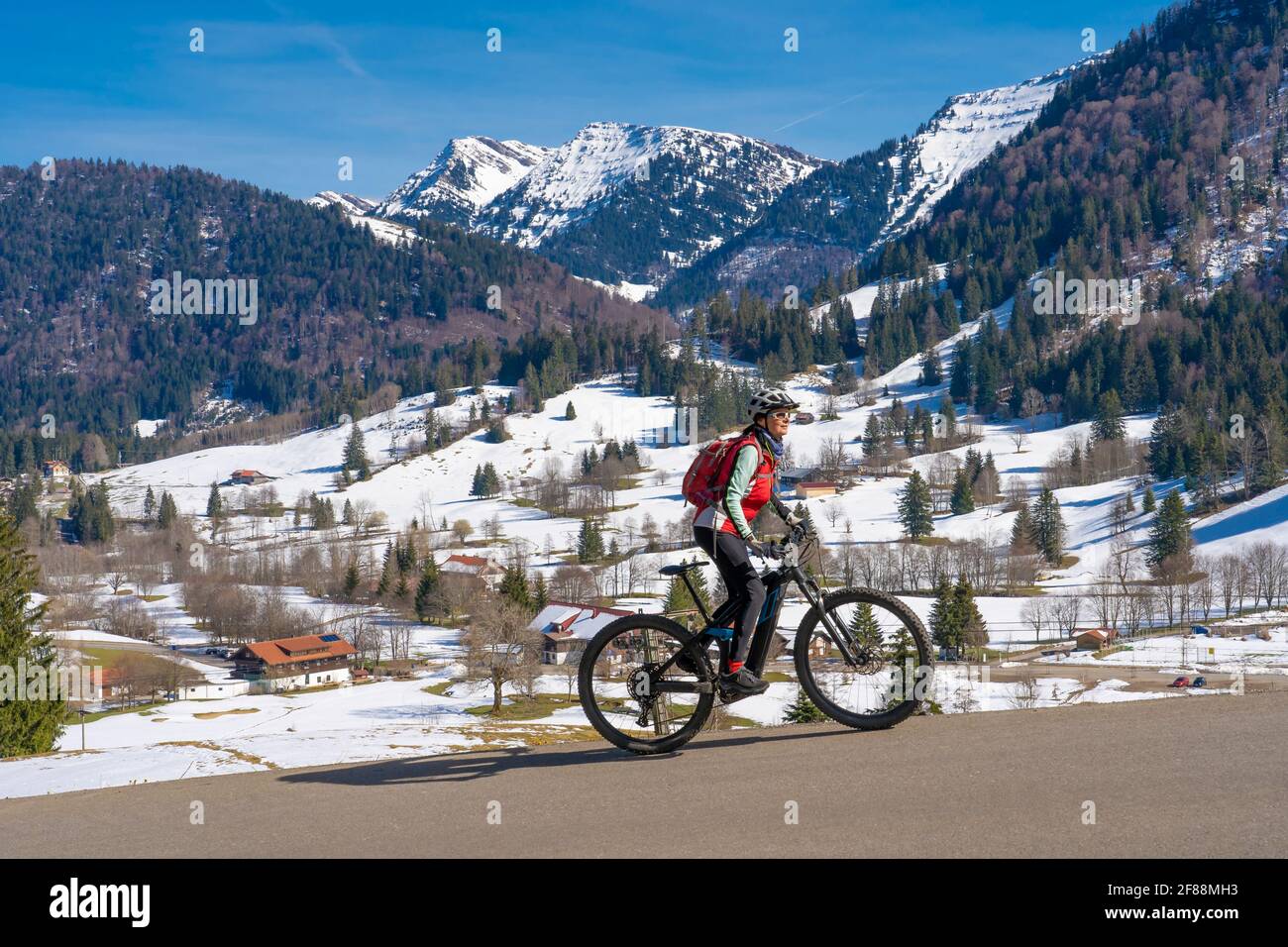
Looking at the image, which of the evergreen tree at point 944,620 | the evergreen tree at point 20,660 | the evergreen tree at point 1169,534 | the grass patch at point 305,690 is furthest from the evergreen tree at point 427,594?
the evergreen tree at point 20,660

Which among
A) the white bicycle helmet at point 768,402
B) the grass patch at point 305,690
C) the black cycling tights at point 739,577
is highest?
the white bicycle helmet at point 768,402

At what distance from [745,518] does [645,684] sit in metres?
1.85

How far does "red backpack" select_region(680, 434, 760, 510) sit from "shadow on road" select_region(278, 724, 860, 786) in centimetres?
235

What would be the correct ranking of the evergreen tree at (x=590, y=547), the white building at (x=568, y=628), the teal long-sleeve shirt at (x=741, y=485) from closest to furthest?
the teal long-sleeve shirt at (x=741, y=485) < the white building at (x=568, y=628) < the evergreen tree at (x=590, y=547)

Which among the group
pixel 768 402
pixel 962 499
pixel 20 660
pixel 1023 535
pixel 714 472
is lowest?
pixel 1023 535

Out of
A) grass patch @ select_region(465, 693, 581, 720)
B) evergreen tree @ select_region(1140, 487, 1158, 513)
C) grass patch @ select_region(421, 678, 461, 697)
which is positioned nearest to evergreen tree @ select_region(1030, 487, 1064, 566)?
evergreen tree @ select_region(1140, 487, 1158, 513)

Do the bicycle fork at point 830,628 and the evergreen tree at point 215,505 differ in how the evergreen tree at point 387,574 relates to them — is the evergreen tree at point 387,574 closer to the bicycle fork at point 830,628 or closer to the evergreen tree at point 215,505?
the evergreen tree at point 215,505

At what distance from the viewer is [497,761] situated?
1010cm

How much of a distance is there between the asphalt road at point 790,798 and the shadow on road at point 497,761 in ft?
0.13

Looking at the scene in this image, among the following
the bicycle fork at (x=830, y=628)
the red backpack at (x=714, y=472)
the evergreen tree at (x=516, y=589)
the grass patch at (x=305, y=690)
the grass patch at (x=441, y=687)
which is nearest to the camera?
the red backpack at (x=714, y=472)

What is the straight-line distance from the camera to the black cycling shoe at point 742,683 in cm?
941

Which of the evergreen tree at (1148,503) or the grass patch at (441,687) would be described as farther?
the evergreen tree at (1148,503)

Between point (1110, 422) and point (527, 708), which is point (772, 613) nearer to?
point (527, 708)

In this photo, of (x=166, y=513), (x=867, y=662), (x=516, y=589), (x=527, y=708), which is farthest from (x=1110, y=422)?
(x=867, y=662)
